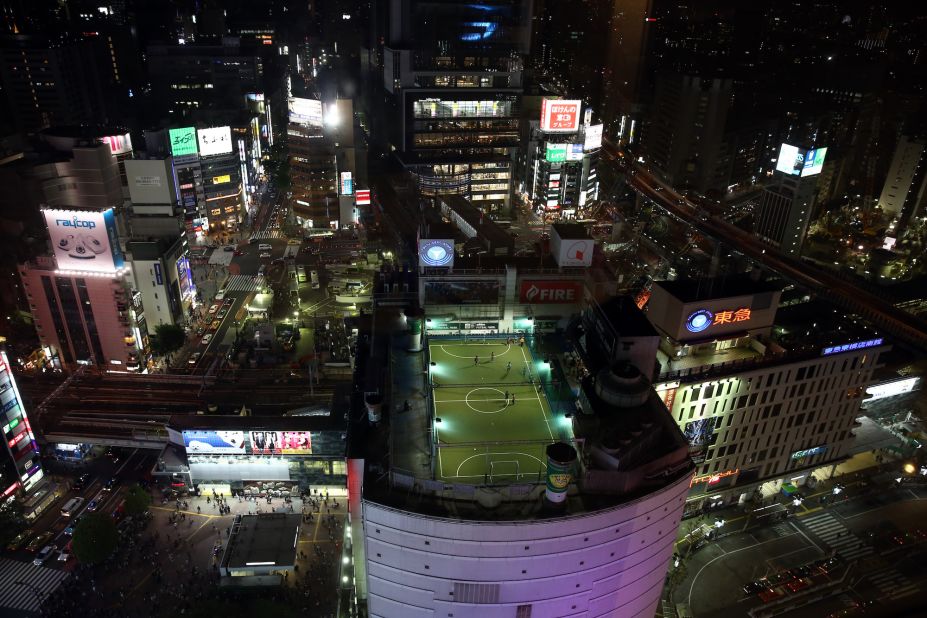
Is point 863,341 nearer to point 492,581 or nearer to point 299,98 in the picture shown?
point 492,581

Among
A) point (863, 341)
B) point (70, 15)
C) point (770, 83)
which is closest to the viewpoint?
point (863, 341)

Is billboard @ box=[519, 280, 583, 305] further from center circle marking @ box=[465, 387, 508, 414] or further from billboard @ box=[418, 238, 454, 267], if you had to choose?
center circle marking @ box=[465, 387, 508, 414]

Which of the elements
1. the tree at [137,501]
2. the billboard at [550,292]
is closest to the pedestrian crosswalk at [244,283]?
the tree at [137,501]

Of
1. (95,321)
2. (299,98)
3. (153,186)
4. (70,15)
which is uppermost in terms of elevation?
(70,15)

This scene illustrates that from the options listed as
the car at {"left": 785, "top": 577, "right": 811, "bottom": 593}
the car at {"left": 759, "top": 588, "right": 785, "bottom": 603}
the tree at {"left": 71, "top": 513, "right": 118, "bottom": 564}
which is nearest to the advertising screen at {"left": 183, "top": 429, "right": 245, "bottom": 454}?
the tree at {"left": 71, "top": 513, "right": 118, "bottom": 564}

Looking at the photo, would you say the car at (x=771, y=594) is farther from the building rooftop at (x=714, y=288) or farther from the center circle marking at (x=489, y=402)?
the center circle marking at (x=489, y=402)

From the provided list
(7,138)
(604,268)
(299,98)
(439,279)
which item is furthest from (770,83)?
(7,138)
